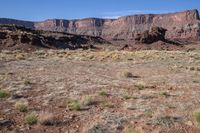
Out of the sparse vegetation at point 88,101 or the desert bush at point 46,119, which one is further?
the sparse vegetation at point 88,101

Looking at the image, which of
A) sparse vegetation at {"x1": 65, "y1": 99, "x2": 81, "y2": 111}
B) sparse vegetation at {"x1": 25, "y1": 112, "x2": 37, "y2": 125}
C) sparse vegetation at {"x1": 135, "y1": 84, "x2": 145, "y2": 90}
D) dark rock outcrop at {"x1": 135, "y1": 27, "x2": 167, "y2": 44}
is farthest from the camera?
dark rock outcrop at {"x1": 135, "y1": 27, "x2": 167, "y2": 44}

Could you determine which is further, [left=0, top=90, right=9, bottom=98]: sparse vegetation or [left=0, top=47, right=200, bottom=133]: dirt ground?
[left=0, top=90, right=9, bottom=98]: sparse vegetation

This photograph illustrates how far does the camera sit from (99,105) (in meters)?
12.8

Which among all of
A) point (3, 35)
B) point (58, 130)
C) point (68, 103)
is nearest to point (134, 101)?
point (68, 103)

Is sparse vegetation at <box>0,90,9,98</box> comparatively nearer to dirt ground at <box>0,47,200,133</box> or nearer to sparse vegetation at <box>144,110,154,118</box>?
dirt ground at <box>0,47,200,133</box>

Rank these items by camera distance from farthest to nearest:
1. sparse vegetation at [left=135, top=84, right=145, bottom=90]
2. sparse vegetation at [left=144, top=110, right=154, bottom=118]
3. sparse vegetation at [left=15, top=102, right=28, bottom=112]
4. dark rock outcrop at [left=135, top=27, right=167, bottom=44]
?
dark rock outcrop at [left=135, top=27, right=167, bottom=44] → sparse vegetation at [left=135, top=84, right=145, bottom=90] → sparse vegetation at [left=15, top=102, right=28, bottom=112] → sparse vegetation at [left=144, top=110, right=154, bottom=118]

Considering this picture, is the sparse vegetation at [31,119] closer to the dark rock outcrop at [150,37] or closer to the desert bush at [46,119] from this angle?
the desert bush at [46,119]

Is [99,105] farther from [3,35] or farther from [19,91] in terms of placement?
[3,35]

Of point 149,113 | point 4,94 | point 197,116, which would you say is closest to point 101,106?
point 149,113

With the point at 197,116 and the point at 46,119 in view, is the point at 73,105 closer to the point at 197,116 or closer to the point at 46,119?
the point at 46,119

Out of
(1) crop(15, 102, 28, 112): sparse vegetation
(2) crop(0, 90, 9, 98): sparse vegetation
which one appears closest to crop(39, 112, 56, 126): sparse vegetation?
(1) crop(15, 102, 28, 112): sparse vegetation

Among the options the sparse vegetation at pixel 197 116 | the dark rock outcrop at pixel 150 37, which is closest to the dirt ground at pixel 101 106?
the sparse vegetation at pixel 197 116

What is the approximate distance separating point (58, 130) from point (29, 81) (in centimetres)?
903

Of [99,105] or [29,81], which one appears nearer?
[99,105]
